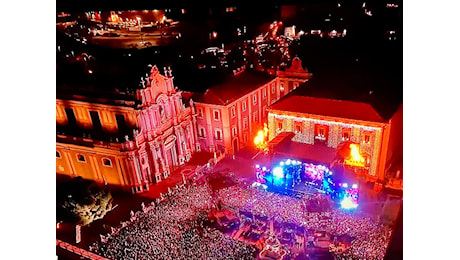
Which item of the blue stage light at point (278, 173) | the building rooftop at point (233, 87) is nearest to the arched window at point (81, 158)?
the building rooftop at point (233, 87)

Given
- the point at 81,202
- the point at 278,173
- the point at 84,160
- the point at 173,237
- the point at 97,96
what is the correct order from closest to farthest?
the point at 173,237 → the point at 81,202 → the point at 278,173 → the point at 97,96 → the point at 84,160

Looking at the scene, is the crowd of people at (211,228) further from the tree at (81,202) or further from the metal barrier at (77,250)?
the tree at (81,202)

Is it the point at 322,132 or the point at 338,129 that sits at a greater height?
the point at 338,129

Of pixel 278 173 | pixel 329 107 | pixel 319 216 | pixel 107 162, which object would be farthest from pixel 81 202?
pixel 329 107

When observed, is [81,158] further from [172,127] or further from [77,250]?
[77,250]

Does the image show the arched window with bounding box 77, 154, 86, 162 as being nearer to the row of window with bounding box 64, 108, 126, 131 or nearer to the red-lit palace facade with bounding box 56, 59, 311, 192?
the red-lit palace facade with bounding box 56, 59, 311, 192

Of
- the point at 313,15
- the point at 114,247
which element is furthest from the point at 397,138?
the point at 114,247
